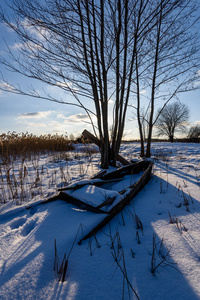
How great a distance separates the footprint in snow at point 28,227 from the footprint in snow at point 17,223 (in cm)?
15

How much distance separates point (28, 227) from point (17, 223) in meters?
0.21

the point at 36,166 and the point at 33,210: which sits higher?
the point at 36,166

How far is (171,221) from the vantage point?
1.58 metres

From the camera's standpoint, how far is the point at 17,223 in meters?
1.77

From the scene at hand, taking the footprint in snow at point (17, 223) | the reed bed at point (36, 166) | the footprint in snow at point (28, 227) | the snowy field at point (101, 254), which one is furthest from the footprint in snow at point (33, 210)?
the reed bed at point (36, 166)

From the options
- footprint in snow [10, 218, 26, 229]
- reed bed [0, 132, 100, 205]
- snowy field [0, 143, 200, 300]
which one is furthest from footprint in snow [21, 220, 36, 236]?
reed bed [0, 132, 100, 205]

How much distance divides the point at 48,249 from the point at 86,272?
0.38 m

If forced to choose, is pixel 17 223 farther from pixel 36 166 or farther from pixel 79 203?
pixel 36 166

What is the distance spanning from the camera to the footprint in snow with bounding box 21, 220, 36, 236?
157 cm

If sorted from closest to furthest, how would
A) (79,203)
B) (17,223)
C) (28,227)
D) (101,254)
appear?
(101,254)
(28,227)
(17,223)
(79,203)

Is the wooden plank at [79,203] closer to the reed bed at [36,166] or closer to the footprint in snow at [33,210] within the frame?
the footprint in snow at [33,210]

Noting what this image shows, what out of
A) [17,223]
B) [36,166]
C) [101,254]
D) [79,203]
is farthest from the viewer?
[36,166]

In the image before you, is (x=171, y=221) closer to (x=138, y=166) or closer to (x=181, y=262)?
(x=181, y=262)

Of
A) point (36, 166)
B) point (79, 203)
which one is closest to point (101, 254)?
point (79, 203)
